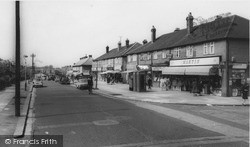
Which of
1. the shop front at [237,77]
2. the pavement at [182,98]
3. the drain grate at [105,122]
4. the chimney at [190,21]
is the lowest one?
the pavement at [182,98]

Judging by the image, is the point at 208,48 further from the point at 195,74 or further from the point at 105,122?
the point at 105,122

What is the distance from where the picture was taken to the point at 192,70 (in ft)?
92.7

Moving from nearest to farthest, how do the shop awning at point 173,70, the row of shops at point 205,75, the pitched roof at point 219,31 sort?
1. the row of shops at point 205,75
2. the pitched roof at point 219,31
3. the shop awning at point 173,70

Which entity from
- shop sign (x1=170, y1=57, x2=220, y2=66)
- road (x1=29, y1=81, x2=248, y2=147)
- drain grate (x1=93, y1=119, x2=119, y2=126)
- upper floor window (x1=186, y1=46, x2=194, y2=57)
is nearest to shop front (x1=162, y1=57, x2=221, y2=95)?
shop sign (x1=170, y1=57, x2=220, y2=66)

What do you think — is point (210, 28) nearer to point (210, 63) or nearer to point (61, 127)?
point (210, 63)

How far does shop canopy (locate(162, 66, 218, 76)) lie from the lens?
25.7 m

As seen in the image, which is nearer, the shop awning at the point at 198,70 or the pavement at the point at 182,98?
the pavement at the point at 182,98

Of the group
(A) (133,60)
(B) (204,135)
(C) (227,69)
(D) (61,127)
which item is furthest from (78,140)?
(A) (133,60)

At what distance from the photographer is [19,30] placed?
43.4ft

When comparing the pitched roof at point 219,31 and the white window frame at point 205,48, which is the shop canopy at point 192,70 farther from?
the pitched roof at point 219,31

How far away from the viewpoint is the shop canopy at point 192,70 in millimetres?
25703

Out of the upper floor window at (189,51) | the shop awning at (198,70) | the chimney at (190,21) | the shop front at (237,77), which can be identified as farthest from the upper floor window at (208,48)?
the chimney at (190,21)

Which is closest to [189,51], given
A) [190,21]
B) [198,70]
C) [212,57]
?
[198,70]

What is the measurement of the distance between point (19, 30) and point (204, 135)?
974cm
